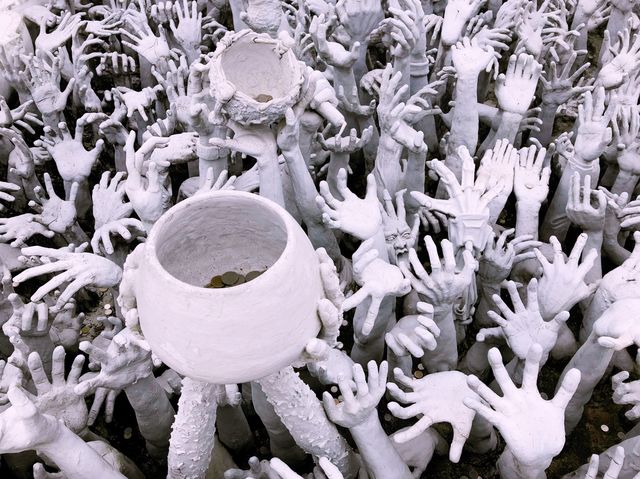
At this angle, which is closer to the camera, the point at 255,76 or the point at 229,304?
the point at 229,304

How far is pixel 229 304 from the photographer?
1038 mm

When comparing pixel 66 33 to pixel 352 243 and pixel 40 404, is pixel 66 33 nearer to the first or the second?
pixel 352 243

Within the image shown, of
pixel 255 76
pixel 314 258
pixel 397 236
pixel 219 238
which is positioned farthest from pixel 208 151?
pixel 314 258

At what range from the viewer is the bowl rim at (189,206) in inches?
40.8

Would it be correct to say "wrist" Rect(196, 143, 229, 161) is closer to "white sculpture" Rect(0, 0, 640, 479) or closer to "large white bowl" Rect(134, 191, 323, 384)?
"white sculpture" Rect(0, 0, 640, 479)

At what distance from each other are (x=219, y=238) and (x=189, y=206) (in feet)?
0.46

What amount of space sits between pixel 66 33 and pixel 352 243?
1721 millimetres

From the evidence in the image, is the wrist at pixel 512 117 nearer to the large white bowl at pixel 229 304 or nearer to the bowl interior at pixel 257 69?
the bowl interior at pixel 257 69

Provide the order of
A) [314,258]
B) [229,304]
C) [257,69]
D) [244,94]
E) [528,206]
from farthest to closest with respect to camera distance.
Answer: [528,206] < [257,69] < [244,94] < [314,258] < [229,304]

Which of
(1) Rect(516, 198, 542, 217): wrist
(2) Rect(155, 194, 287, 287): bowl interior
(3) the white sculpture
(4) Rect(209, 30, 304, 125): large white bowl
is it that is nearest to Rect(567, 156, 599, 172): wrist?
(3) the white sculpture

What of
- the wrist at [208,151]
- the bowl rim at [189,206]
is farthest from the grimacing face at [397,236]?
the bowl rim at [189,206]

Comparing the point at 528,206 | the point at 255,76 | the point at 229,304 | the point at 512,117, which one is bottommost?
the point at 528,206

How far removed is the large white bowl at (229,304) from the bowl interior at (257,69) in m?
0.73

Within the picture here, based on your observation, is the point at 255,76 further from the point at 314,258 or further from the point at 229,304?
→ the point at 229,304
